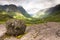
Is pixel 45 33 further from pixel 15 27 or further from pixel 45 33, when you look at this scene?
pixel 15 27

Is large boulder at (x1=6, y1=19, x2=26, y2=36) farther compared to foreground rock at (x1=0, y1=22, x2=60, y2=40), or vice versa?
large boulder at (x1=6, y1=19, x2=26, y2=36)

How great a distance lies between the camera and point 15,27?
4216 cm

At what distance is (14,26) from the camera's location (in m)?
42.3

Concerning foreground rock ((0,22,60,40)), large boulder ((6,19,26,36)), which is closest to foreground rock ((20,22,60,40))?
foreground rock ((0,22,60,40))

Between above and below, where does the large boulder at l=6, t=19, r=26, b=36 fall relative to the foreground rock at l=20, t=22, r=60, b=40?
above

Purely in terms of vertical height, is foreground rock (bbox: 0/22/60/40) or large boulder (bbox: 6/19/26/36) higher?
large boulder (bbox: 6/19/26/36)

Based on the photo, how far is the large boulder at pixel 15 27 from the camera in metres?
42.0

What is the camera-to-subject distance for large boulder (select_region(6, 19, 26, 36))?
42031 millimetres

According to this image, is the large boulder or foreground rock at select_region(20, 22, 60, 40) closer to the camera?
foreground rock at select_region(20, 22, 60, 40)

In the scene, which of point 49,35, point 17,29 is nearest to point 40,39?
point 49,35

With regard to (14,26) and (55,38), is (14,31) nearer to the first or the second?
(14,26)

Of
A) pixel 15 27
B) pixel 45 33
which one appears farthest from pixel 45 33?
pixel 15 27

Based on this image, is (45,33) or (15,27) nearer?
(45,33)

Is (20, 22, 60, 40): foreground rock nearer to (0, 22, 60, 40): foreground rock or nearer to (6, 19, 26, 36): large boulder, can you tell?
(0, 22, 60, 40): foreground rock
